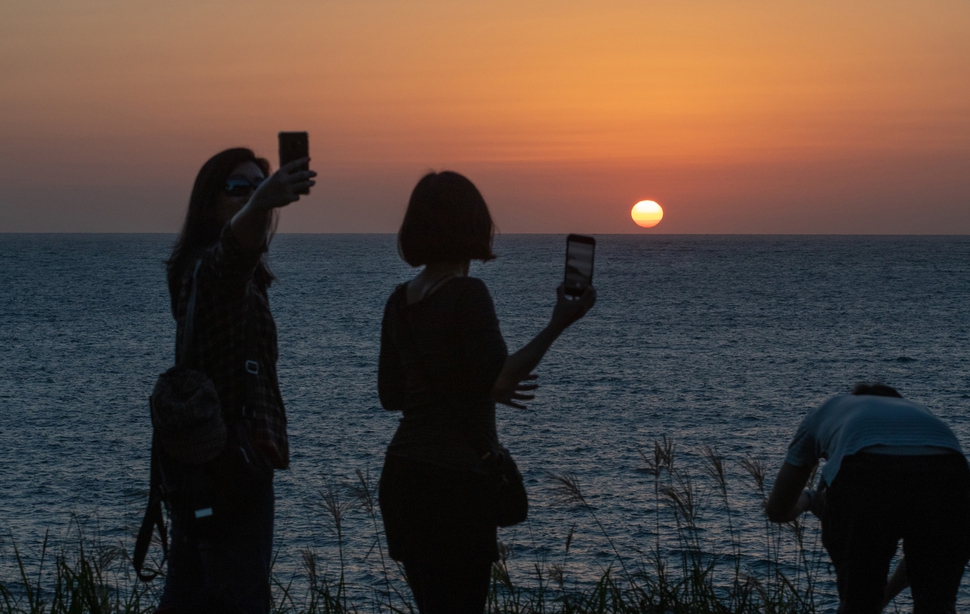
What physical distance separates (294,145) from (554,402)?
34.8 meters

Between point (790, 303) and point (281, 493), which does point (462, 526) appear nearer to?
point (281, 493)

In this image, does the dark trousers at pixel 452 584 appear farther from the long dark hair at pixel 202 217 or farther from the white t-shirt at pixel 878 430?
the white t-shirt at pixel 878 430

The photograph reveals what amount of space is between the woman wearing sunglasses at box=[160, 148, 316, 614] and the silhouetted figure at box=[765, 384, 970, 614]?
2.23m

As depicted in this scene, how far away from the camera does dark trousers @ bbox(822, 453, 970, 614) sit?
11.6 feet

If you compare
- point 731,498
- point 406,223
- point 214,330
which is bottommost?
point 731,498

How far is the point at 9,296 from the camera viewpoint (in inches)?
3718

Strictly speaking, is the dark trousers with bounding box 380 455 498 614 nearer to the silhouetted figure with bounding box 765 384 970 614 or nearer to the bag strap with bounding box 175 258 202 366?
the bag strap with bounding box 175 258 202 366

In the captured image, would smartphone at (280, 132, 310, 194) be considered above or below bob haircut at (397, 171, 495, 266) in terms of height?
above

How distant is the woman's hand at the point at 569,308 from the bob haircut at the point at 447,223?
0.28 meters

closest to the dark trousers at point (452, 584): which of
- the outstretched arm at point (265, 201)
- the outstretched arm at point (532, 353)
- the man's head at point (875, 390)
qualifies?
the outstretched arm at point (532, 353)

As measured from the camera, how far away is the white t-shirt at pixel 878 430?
11.7 ft

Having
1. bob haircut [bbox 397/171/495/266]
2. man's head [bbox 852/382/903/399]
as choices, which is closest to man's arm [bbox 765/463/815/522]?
man's head [bbox 852/382/903/399]

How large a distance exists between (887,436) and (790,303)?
89.7m

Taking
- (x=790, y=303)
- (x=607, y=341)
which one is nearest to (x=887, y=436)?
(x=607, y=341)
